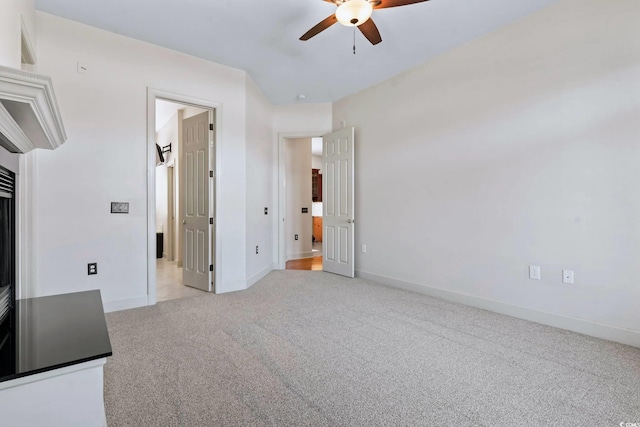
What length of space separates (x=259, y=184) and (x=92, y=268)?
7.48 feet

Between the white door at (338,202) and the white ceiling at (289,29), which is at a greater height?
the white ceiling at (289,29)

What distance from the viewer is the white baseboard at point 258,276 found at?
13.5 feet

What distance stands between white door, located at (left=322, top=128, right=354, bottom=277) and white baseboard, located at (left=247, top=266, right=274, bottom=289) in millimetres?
908

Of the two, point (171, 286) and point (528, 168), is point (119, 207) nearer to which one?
point (171, 286)

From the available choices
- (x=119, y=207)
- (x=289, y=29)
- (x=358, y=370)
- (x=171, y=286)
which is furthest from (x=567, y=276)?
(x=171, y=286)

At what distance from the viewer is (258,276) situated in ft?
14.6

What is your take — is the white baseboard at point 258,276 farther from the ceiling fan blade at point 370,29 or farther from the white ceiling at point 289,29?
the ceiling fan blade at point 370,29

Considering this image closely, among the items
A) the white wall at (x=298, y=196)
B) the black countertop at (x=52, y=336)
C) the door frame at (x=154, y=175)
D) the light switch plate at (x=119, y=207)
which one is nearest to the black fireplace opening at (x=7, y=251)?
the black countertop at (x=52, y=336)

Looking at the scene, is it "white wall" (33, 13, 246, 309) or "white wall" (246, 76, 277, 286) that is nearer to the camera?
"white wall" (33, 13, 246, 309)

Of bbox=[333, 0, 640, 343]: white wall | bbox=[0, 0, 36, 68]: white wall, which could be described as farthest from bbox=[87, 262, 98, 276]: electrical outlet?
bbox=[333, 0, 640, 343]: white wall

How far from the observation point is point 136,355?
2.16m

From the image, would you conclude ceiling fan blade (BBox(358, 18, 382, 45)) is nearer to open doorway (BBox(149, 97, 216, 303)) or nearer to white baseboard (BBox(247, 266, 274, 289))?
open doorway (BBox(149, 97, 216, 303))

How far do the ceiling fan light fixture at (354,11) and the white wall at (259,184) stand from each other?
2.25 meters

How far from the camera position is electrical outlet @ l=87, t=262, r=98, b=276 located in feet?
9.66
